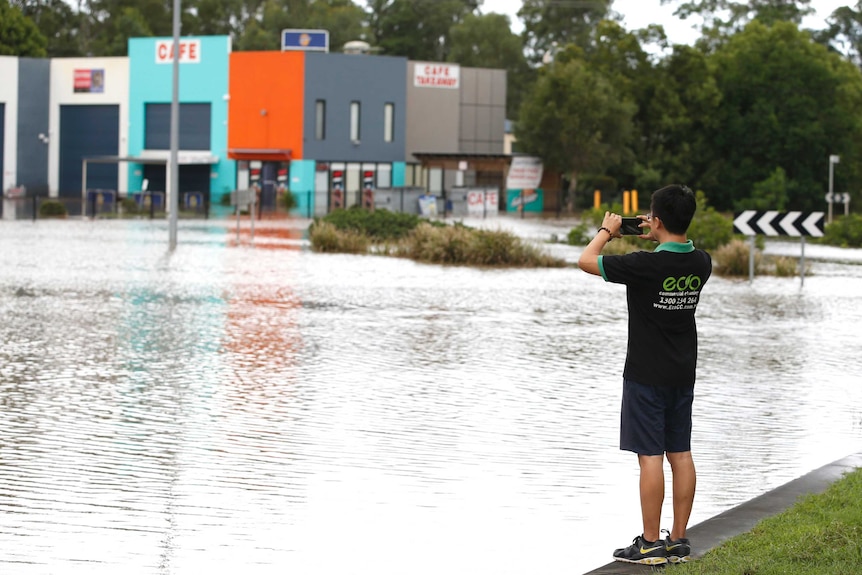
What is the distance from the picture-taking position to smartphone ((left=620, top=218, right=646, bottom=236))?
21.9 ft

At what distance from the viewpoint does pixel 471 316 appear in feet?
61.2

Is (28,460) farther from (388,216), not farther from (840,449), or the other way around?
(388,216)

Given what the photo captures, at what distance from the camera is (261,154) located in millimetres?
70812

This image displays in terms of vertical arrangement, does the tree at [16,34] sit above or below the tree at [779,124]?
above

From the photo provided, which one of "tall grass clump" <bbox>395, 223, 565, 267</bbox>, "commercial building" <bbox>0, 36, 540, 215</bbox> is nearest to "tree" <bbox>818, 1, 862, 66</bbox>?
"commercial building" <bbox>0, 36, 540, 215</bbox>

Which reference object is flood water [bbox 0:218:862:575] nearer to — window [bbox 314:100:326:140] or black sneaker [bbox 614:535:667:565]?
black sneaker [bbox 614:535:667:565]

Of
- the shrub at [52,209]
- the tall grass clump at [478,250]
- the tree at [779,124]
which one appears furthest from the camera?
the tree at [779,124]

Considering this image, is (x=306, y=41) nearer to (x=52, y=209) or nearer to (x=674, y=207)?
(x=52, y=209)

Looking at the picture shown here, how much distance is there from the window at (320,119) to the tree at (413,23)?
43.8 m

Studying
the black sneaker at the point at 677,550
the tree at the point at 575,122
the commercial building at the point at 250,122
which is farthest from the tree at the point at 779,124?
the black sneaker at the point at 677,550

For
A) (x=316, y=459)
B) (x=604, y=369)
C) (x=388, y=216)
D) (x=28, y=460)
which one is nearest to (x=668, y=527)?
(x=316, y=459)

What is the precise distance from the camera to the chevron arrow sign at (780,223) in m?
25.0

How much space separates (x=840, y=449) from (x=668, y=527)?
276 centimetres

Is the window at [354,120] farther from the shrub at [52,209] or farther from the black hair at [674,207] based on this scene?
the black hair at [674,207]
